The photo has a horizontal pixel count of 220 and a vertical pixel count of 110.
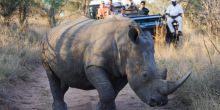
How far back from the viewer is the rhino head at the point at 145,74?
4.98 meters

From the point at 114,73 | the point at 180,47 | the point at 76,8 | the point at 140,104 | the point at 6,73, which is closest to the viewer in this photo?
the point at 114,73

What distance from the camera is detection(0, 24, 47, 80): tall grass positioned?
31.7ft

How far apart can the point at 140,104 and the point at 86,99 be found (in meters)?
1.11

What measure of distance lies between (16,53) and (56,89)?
494 centimetres

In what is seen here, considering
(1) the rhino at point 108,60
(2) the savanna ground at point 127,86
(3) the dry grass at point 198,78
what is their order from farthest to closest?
(2) the savanna ground at point 127,86, (3) the dry grass at point 198,78, (1) the rhino at point 108,60

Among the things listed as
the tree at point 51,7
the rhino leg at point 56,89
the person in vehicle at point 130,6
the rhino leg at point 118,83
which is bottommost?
the tree at point 51,7

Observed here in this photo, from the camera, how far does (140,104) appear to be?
7.55 m

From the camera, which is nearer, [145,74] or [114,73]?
[145,74]

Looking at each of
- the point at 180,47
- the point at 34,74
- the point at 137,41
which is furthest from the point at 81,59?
the point at 180,47

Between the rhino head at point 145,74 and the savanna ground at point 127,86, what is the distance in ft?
3.92

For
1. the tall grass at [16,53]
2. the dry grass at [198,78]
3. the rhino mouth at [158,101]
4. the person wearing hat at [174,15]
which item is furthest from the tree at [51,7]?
the rhino mouth at [158,101]

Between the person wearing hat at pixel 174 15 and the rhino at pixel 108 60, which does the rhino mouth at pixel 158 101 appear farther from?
the person wearing hat at pixel 174 15

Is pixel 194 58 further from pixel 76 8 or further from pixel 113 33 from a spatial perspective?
pixel 76 8

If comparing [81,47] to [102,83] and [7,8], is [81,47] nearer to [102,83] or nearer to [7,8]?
[102,83]
